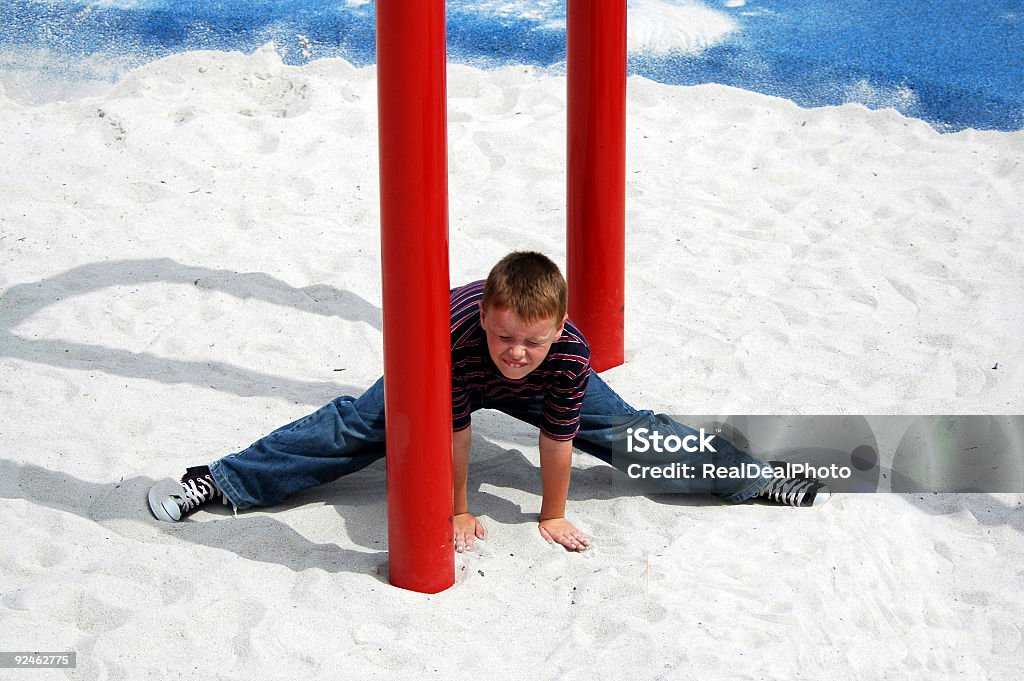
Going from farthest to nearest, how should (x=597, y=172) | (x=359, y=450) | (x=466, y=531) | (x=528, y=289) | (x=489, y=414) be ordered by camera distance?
(x=597, y=172) → (x=489, y=414) → (x=359, y=450) → (x=466, y=531) → (x=528, y=289)

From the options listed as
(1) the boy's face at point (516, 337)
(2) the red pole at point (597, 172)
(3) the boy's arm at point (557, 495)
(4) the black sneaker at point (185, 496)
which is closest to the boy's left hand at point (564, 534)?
(3) the boy's arm at point (557, 495)

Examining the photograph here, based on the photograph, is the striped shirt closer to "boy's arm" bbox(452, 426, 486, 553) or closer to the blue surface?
"boy's arm" bbox(452, 426, 486, 553)

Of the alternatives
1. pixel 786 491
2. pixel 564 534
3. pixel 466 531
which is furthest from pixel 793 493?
pixel 466 531

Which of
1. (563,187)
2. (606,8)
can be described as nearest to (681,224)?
(563,187)

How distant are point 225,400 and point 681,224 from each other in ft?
7.40

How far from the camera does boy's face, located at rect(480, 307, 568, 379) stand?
2570 mm

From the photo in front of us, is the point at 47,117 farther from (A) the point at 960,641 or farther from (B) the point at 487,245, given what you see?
(A) the point at 960,641

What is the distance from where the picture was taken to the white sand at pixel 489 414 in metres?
2.44

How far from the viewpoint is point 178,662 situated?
2.28m

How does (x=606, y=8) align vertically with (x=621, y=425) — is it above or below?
above

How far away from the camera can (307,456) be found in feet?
9.82

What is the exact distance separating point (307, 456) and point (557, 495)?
2.14 feet

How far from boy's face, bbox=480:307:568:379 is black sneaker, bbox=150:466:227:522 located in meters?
0.85

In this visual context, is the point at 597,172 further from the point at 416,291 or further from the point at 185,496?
the point at 185,496
